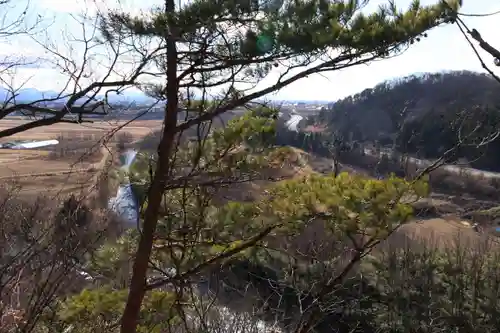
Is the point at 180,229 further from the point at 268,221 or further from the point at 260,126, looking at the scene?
the point at 260,126

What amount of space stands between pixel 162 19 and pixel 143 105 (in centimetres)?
64

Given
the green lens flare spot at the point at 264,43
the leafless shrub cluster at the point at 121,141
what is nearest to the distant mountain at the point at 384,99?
the leafless shrub cluster at the point at 121,141

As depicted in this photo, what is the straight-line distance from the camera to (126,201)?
6.18m

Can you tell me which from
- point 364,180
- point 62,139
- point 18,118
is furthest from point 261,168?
point 62,139

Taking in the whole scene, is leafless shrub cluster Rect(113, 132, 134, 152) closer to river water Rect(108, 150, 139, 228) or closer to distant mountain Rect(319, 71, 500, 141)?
river water Rect(108, 150, 139, 228)

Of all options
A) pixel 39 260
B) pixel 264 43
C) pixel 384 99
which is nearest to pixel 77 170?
pixel 39 260

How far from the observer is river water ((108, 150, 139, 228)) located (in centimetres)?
482

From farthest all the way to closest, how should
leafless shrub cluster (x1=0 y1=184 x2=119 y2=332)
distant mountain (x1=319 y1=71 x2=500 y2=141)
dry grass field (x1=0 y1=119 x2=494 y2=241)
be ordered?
distant mountain (x1=319 y1=71 x2=500 y2=141) → dry grass field (x1=0 y1=119 x2=494 y2=241) → leafless shrub cluster (x1=0 y1=184 x2=119 y2=332)

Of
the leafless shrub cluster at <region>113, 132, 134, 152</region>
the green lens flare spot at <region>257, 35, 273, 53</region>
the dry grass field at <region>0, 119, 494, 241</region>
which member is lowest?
the dry grass field at <region>0, 119, 494, 241</region>

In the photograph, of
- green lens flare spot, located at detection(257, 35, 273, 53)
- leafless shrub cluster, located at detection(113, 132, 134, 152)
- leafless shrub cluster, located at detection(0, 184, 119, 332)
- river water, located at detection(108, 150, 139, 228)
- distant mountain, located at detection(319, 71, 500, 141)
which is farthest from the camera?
distant mountain, located at detection(319, 71, 500, 141)

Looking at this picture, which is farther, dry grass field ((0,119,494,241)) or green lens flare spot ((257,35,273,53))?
dry grass field ((0,119,494,241))

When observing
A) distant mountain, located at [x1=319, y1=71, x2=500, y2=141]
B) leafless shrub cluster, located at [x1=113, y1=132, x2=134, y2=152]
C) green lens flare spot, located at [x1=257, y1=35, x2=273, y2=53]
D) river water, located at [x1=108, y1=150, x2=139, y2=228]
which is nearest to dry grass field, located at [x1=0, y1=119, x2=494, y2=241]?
leafless shrub cluster, located at [x1=113, y1=132, x2=134, y2=152]

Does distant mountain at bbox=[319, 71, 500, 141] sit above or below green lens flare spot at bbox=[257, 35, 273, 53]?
below

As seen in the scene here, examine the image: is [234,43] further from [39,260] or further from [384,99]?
[384,99]
